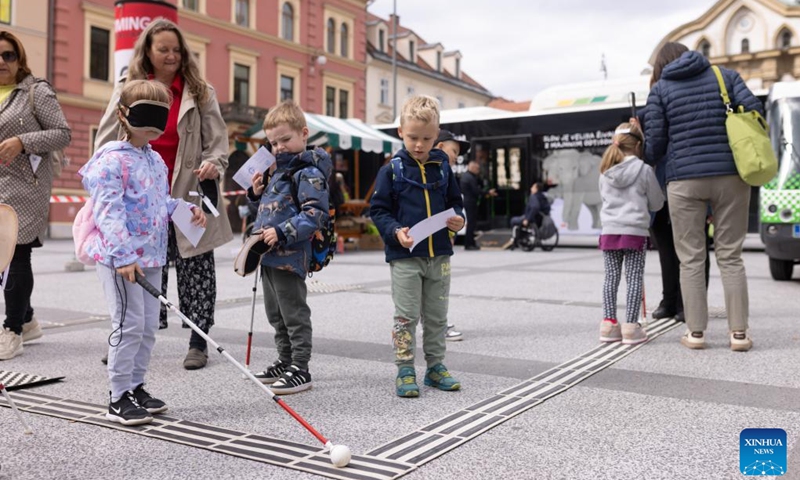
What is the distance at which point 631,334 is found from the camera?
5125 millimetres

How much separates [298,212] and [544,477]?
183 cm

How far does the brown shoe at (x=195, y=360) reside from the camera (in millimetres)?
4261

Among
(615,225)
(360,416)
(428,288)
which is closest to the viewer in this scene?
(360,416)

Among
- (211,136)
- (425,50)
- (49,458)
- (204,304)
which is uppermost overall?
(425,50)

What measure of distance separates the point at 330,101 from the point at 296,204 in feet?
115

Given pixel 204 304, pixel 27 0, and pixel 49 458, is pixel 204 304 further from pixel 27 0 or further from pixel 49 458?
pixel 27 0

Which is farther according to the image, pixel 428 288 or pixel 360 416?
pixel 428 288

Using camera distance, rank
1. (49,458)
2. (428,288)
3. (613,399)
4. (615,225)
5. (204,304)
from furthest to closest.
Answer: (615,225), (204,304), (428,288), (613,399), (49,458)

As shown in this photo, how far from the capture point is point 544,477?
8.34 feet

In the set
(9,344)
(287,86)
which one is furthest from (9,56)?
(287,86)

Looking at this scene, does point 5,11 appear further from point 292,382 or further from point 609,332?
point 292,382

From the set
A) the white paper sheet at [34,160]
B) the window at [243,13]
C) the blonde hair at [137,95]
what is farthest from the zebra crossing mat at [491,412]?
the window at [243,13]

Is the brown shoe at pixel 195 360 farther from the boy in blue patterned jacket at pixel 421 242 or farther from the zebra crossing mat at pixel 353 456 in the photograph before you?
the boy in blue patterned jacket at pixel 421 242

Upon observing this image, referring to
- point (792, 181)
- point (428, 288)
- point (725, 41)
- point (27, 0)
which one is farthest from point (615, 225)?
point (725, 41)
